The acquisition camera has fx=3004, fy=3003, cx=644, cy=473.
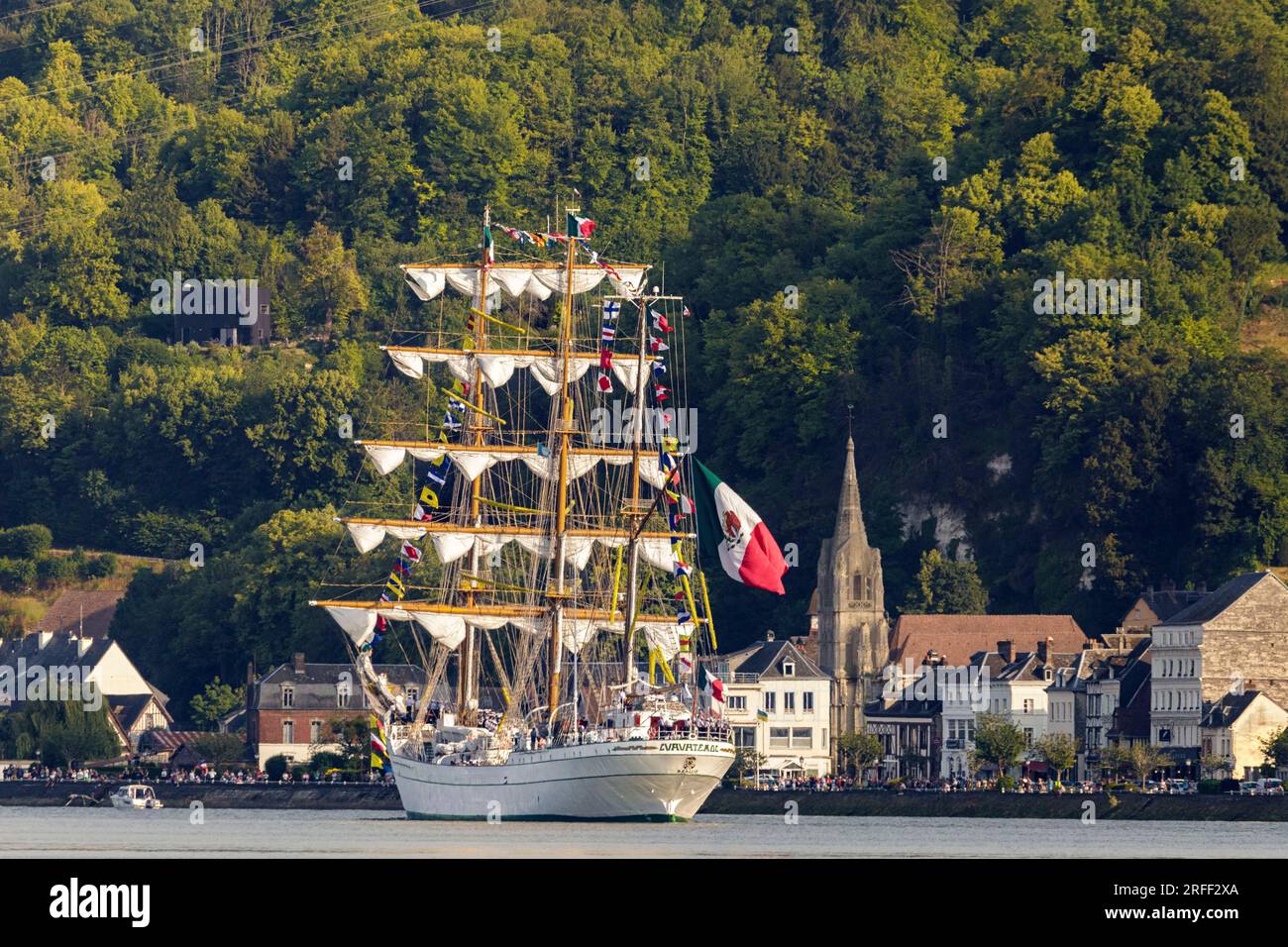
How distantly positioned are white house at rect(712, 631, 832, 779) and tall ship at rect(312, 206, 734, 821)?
759 centimetres

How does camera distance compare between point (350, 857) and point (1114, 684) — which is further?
point (1114, 684)

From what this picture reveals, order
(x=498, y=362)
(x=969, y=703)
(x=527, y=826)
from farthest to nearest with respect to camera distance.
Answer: (x=969, y=703), (x=498, y=362), (x=527, y=826)

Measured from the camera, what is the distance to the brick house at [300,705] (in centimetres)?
14750

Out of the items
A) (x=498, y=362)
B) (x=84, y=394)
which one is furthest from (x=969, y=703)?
(x=84, y=394)

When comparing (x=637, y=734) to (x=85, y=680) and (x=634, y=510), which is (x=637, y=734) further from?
(x=85, y=680)

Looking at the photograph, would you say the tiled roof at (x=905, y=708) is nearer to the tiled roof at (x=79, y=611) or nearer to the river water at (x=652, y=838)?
the river water at (x=652, y=838)

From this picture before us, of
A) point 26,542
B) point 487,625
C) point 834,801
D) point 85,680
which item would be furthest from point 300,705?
point 26,542

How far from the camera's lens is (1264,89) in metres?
156

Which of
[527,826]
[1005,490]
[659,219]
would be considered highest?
[659,219]

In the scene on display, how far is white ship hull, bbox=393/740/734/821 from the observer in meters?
95.0

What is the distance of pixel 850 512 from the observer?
488ft
